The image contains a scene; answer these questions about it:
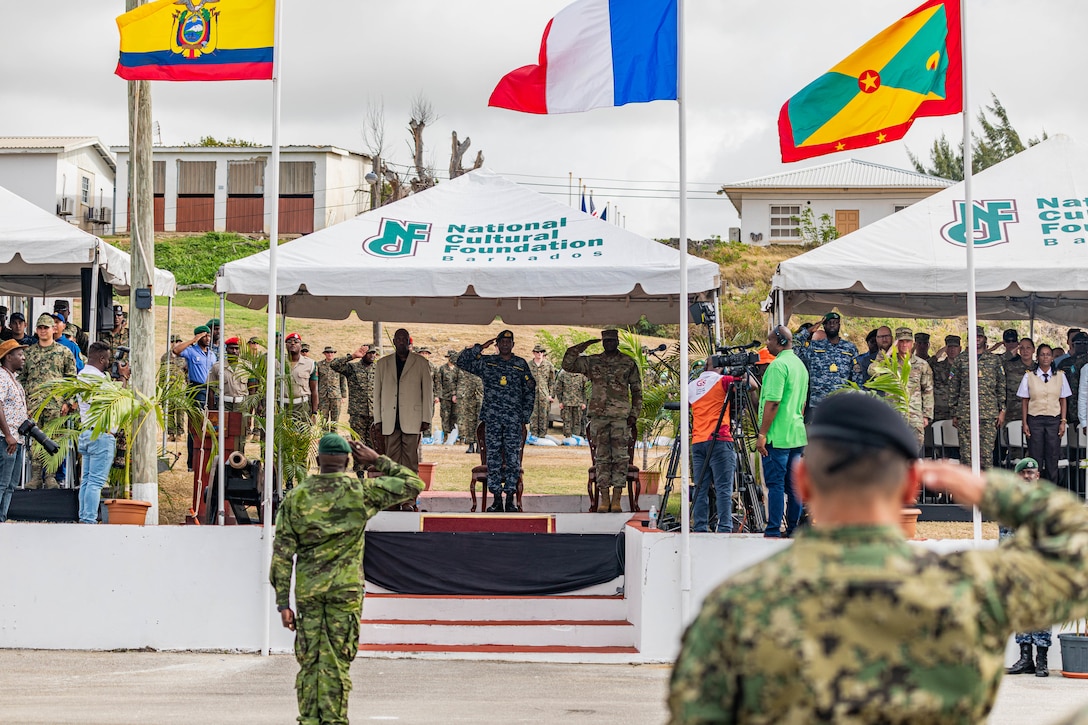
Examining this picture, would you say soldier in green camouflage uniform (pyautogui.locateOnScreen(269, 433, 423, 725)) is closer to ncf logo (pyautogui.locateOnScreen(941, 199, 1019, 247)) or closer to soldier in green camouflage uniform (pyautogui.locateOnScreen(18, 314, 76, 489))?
soldier in green camouflage uniform (pyautogui.locateOnScreen(18, 314, 76, 489))

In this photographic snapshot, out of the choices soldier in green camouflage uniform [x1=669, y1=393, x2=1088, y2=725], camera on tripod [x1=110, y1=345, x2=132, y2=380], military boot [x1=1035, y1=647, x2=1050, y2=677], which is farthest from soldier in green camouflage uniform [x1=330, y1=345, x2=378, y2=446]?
soldier in green camouflage uniform [x1=669, y1=393, x2=1088, y2=725]

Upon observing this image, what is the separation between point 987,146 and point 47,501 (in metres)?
55.0

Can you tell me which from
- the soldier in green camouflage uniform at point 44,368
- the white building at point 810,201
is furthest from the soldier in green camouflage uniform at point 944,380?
the white building at point 810,201

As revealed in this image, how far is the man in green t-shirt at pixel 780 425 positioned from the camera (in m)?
10.3

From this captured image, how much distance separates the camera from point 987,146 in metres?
58.9

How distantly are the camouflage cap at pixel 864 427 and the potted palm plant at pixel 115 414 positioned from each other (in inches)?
355

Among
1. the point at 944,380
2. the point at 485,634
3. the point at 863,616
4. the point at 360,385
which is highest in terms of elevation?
the point at 944,380

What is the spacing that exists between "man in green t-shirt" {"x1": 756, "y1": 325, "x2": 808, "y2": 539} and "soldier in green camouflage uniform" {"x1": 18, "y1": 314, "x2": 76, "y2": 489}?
6695 millimetres

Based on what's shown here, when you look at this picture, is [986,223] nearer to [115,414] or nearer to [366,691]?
[366,691]

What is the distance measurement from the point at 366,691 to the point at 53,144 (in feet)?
148

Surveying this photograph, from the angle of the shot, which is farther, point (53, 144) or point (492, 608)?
point (53, 144)

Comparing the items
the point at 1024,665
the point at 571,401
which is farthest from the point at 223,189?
the point at 1024,665

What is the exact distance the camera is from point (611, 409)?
518 inches

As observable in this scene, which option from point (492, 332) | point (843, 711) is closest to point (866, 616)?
point (843, 711)
